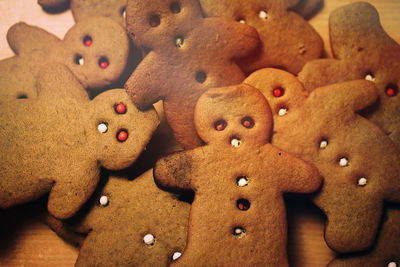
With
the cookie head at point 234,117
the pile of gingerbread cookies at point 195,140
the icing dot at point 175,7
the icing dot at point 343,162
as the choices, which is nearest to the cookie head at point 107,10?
the pile of gingerbread cookies at point 195,140

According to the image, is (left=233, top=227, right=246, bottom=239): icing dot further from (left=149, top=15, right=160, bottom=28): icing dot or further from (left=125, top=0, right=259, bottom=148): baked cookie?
(left=149, top=15, right=160, bottom=28): icing dot

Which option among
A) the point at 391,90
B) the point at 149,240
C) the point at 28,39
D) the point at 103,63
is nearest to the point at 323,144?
the point at 391,90

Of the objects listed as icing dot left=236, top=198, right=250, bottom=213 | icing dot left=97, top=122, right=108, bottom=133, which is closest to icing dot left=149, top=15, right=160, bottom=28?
icing dot left=97, top=122, right=108, bottom=133

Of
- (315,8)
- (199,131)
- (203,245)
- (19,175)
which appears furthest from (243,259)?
(315,8)

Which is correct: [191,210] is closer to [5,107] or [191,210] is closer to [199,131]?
[199,131]

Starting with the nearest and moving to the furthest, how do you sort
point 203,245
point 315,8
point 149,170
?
point 203,245 → point 149,170 → point 315,8

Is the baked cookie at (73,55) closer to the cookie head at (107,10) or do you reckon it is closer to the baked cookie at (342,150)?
the cookie head at (107,10)

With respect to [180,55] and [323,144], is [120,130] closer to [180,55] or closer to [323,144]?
[180,55]
